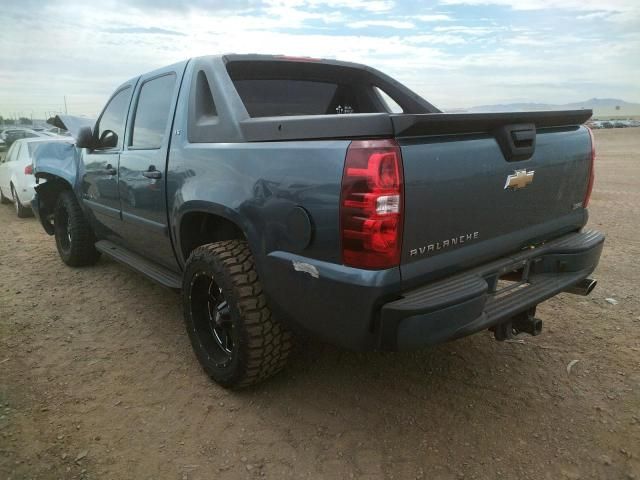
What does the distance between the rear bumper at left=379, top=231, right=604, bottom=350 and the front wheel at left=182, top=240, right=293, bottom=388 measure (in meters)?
0.77

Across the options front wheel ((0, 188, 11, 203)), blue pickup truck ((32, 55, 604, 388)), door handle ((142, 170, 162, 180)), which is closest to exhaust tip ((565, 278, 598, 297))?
blue pickup truck ((32, 55, 604, 388))

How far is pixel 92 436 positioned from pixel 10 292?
281cm

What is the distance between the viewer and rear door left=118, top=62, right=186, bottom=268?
326cm

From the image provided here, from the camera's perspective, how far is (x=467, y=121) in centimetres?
214

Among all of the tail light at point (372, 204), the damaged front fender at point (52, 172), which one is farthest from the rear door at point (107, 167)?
the tail light at point (372, 204)

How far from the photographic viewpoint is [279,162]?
224cm

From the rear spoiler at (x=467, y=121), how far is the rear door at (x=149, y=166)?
6.00 feet

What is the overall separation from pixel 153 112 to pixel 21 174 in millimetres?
6480

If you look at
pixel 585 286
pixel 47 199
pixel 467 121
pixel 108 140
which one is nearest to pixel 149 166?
pixel 108 140

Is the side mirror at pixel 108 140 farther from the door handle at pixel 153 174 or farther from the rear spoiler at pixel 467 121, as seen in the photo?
the rear spoiler at pixel 467 121

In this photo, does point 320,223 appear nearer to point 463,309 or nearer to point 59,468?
point 463,309

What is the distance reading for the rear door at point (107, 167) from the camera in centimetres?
396

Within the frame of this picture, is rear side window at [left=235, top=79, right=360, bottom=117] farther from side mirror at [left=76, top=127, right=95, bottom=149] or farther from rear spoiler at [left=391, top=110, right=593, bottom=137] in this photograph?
rear spoiler at [left=391, top=110, right=593, bottom=137]

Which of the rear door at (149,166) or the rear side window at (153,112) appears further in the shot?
the rear side window at (153,112)
